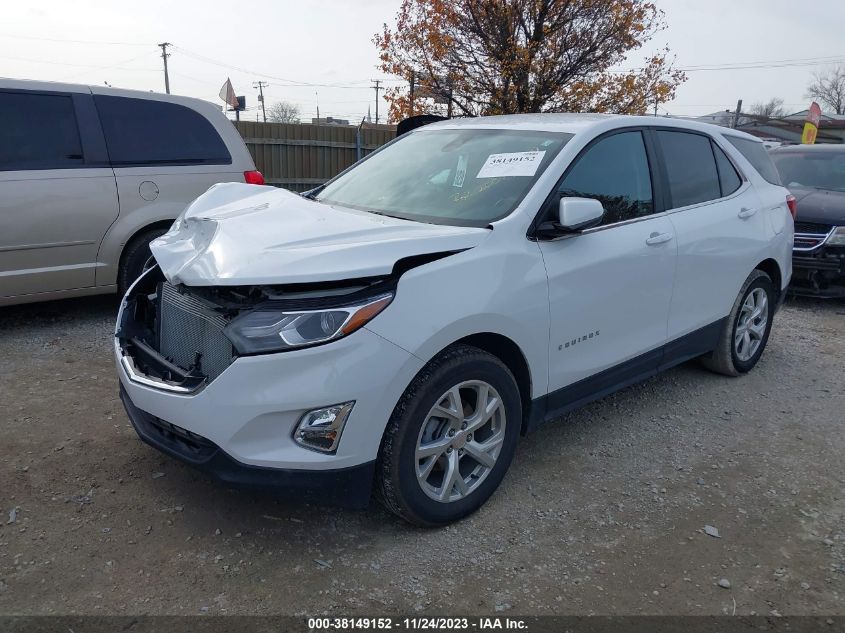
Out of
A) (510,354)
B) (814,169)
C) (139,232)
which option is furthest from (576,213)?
(814,169)

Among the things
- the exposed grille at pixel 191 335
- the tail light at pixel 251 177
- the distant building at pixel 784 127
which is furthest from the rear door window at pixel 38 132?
the distant building at pixel 784 127

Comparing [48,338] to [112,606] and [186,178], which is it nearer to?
[186,178]

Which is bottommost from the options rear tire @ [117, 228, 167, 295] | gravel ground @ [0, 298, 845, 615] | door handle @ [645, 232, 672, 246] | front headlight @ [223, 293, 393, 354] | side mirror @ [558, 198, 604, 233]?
gravel ground @ [0, 298, 845, 615]

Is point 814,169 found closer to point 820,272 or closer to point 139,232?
point 820,272

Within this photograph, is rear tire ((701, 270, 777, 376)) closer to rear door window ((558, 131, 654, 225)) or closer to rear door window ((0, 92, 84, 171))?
rear door window ((558, 131, 654, 225))

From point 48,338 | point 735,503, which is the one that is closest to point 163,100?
point 48,338

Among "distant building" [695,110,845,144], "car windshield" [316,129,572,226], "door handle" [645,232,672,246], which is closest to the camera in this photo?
"car windshield" [316,129,572,226]

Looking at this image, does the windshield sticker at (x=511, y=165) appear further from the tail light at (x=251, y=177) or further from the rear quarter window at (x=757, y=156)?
the tail light at (x=251, y=177)

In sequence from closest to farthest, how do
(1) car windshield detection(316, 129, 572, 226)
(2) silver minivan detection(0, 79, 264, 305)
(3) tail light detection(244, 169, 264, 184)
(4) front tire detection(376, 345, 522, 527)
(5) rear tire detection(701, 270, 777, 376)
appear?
(4) front tire detection(376, 345, 522, 527) → (1) car windshield detection(316, 129, 572, 226) → (5) rear tire detection(701, 270, 777, 376) → (2) silver minivan detection(0, 79, 264, 305) → (3) tail light detection(244, 169, 264, 184)

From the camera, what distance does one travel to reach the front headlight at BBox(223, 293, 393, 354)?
2443 millimetres

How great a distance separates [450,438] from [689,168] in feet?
8.26

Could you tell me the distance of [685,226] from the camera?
3971 millimetres

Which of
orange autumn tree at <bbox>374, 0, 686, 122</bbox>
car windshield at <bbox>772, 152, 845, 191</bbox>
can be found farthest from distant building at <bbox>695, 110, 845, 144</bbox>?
car windshield at <bbox>772, 152, 845, 191</bbox>

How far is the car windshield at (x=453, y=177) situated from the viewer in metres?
3.25
